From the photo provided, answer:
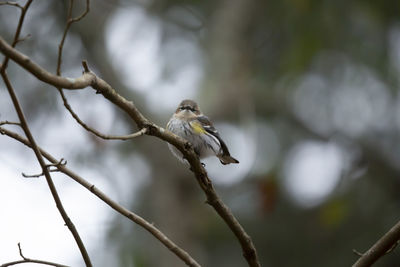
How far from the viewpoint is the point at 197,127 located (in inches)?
195

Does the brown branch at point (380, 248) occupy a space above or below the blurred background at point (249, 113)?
below

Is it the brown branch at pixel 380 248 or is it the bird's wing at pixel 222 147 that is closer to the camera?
the brown branch at pixel 380 248

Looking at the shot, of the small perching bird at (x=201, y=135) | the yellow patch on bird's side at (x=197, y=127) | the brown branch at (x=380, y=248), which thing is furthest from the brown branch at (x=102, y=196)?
the yellow patch on bird's side at (x=197, y=127)

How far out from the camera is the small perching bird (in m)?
4.75

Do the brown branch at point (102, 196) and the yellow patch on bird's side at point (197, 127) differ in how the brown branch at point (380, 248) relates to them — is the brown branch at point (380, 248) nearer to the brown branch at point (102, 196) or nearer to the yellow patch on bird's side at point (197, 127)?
the brown branch at point (102, 196)

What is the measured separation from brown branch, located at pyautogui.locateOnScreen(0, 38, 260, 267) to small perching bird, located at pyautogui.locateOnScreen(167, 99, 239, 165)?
177 centimetres

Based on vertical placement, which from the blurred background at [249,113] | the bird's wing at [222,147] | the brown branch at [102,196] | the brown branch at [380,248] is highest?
→ the blurred background at [249,113]

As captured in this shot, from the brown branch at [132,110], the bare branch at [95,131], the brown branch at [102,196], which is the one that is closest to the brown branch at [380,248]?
the brown branch at [132,110]

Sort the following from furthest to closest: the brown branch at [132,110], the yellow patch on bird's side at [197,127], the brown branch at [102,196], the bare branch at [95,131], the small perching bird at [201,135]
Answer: the yellow patch on bird's side at [197,127] < the small perching bird at [201,135] < the brown branch at [102,196] < the bare branch at [95,131] < the brown branch at [132,110]

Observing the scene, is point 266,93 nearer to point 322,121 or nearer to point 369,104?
point 322,121

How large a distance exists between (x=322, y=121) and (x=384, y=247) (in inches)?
363

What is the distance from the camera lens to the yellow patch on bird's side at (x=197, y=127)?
4889 millimetres

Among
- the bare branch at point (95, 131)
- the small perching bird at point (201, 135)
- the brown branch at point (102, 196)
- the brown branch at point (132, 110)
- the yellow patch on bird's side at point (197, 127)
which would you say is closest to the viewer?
the brown branch at point (132, 110)

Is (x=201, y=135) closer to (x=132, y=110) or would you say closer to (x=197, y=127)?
(x=197, y=127)
